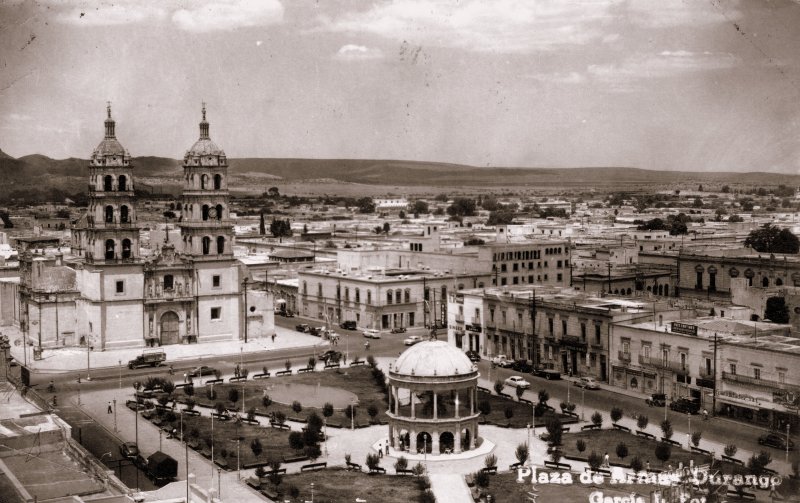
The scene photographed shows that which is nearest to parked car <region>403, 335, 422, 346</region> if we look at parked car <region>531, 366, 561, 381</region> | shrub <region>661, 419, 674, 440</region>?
parked car <region>531, 366, 561, 381</region>

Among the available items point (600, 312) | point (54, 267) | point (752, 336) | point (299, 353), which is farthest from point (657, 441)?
point (54, 267)

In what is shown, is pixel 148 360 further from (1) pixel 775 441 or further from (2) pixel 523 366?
(1) pixel 775 441

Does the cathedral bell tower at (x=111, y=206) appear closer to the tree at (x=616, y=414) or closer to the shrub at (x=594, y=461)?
the tree at (x=616, y=414)

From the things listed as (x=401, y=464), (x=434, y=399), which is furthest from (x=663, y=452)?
(x=401, y=464)

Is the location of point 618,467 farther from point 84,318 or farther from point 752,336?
point 84,318

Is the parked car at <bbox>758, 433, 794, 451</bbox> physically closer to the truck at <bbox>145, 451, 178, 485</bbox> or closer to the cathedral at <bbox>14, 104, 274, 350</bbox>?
the truck at <bbox>145, 451, 178, 485</bbox>

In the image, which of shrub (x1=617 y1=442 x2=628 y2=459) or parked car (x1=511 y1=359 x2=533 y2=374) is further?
parked car (x1=511 y1=359 x2=533 y2=374)
